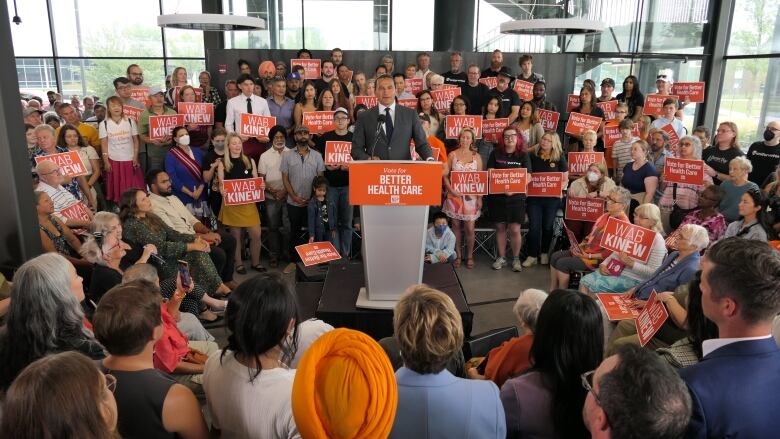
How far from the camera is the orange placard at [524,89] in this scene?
25.9 feet

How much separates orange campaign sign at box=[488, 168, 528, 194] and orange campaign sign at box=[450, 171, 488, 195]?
98 mm

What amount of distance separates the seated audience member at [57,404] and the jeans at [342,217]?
16.2 feet

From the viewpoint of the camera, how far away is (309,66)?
8.26 meters

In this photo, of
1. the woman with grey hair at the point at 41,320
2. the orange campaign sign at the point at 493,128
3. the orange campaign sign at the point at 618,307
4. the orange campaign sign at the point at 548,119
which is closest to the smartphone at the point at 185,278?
the woman with grey hair at the point at 41,320

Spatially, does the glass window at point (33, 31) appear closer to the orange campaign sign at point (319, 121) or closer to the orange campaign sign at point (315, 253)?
the orange campaign sign at point (319, 121)

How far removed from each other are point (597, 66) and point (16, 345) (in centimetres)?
1075

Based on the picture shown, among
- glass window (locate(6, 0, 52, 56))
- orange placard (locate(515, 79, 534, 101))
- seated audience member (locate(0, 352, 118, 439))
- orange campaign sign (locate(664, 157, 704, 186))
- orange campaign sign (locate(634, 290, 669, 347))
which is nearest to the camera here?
seated audience member (locate(0, 352, 118, 439))

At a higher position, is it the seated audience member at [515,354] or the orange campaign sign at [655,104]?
the orange campaign sign at [655,104]

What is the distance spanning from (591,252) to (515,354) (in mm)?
2931

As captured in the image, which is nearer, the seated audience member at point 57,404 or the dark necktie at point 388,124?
the seated audience member at point 57,404

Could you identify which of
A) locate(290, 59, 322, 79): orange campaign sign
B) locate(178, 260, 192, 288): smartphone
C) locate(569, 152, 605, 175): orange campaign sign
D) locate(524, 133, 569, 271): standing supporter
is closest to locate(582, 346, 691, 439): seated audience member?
locate(178, 260, 192, 288): smartphone

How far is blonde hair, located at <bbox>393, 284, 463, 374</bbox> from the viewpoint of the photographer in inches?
73.8

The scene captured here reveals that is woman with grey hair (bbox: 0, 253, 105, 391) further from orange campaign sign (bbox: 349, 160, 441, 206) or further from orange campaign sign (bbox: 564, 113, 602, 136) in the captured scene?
orange campaign sign (bbox: 564, 113, 602, 136)

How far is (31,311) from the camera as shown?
7.73ft
